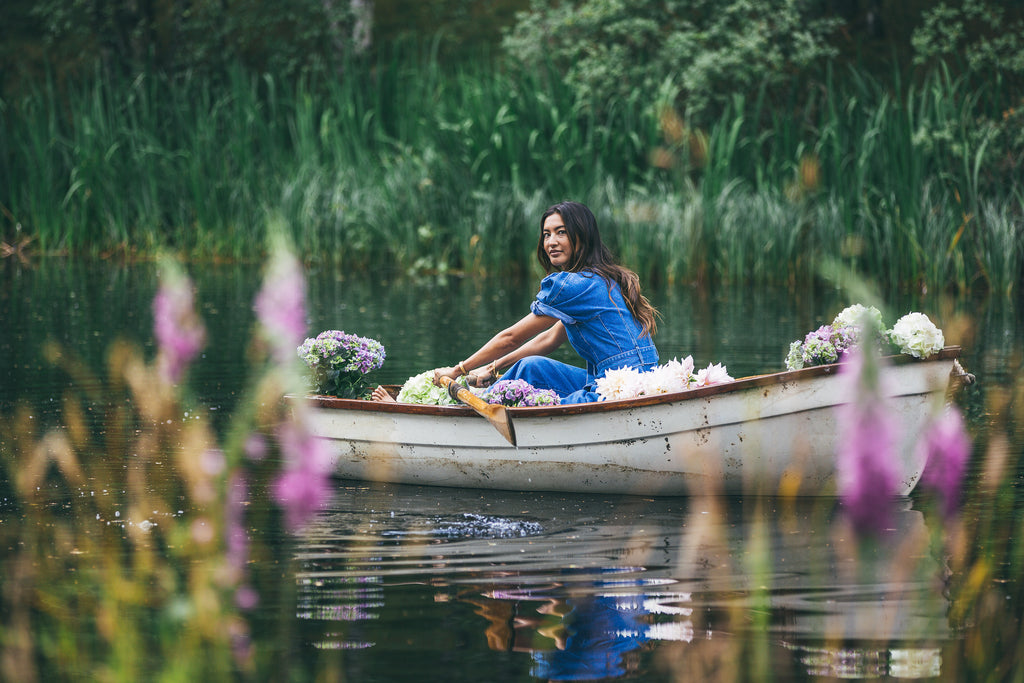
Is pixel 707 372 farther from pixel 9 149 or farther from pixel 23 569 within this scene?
pixel 9 149

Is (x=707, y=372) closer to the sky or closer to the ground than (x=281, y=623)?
closer to the sky

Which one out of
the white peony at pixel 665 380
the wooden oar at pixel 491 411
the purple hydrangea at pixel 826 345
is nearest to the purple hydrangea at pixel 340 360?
the wooden oar at pixel 491 411

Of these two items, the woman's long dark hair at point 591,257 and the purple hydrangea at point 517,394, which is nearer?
the purple hydrangea at point 517,394

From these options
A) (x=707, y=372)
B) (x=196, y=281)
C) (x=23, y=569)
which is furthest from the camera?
(x=196, y=281)

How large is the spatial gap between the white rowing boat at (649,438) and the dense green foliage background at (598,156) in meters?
7.69

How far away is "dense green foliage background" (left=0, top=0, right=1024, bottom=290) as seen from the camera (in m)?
13.3

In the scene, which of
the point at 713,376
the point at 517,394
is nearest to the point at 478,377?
the point at 517,394

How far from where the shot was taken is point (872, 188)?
44.1 feet

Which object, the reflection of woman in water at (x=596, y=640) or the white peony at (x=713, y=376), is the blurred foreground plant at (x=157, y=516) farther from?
the white peony at (x=713, y=376)

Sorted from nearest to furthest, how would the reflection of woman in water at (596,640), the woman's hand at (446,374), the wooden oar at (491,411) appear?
the reflection of woman in water at (596,640) < the wooden oar at (491,411) < the woman's hand at (446,374)

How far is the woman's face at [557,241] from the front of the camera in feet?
20.5

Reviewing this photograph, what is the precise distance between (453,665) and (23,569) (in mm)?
1853

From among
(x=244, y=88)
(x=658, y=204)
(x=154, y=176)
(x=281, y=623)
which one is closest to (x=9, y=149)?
(x=154, y=176)

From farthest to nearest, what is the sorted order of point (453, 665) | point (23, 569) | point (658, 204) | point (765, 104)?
point (765, 104) → point (658, 204) → point (23, 569) → point (453, 665)
